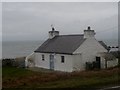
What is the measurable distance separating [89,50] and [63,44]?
12.6ft

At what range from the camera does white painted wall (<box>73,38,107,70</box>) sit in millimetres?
32844

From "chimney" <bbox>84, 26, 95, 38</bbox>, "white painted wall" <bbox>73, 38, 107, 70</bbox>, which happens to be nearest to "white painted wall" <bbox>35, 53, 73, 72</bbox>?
"white painted wall" <bbox>73, 38, 107, 70</bbox>

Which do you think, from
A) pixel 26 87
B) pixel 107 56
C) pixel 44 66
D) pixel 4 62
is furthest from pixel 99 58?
pixel 26 87

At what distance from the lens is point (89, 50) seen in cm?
3350

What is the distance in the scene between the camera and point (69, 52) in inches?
1277

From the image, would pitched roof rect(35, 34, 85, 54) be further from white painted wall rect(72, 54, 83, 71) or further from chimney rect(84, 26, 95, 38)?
white painted wall rect(72, 54, 83, 71)

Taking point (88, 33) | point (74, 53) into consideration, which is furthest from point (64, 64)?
point (88, 33)

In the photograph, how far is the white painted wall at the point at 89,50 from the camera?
32.8 meters

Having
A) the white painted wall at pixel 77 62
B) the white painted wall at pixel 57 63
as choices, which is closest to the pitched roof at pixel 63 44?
the white painted wall at pixel 57 63

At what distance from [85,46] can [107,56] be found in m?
2.73

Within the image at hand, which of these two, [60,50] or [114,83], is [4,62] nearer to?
[60,50]

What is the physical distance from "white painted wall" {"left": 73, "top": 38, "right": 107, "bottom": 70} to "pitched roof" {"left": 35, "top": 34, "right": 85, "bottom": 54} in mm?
491

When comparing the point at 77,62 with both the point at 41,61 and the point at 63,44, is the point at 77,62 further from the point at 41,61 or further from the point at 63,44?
the point at 41,61

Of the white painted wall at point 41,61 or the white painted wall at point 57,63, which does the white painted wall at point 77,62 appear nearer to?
the white painted wall at point 57,63
